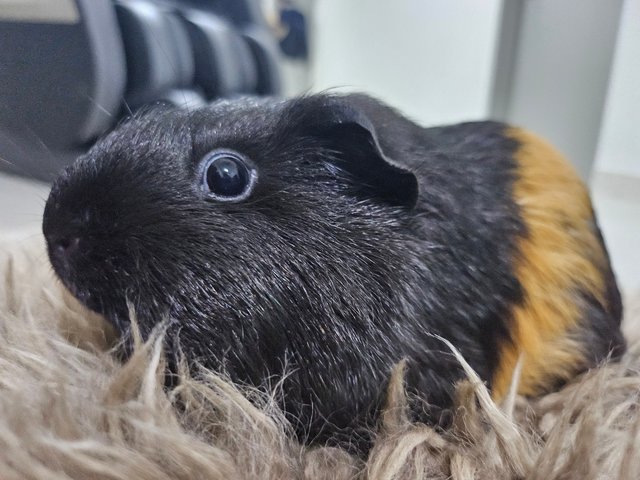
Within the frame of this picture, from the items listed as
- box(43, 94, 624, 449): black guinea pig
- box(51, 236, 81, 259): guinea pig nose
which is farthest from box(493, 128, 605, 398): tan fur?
box(51, 236, 81, 259): guinea pig nose

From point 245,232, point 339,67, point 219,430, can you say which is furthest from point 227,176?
point 339,67

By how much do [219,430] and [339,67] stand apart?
1.28 metres

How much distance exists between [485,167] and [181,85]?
0.49 metres

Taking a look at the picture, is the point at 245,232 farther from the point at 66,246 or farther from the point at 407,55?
the point at 407,55

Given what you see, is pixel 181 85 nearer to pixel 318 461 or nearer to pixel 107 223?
pixel 107 223

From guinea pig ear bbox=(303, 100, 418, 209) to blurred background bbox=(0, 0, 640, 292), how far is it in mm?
145

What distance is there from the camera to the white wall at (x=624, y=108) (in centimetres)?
120

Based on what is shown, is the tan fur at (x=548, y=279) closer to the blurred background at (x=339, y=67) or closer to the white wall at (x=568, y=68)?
the blurred background at (x=339, y=67)

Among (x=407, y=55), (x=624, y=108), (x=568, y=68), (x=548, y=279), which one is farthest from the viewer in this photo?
(x=407, y=55)

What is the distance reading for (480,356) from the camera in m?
0.59

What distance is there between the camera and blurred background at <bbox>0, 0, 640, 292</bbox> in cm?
62

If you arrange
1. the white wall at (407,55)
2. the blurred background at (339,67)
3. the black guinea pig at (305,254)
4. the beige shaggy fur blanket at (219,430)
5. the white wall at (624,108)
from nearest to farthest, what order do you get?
the beige shaggy fur blanket at (219,430) < the black guinea pig at (305,254) < the blurred background at (339,67) < the white wall at (624,108) < the white wall at (407,55)

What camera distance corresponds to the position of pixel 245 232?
531 mm

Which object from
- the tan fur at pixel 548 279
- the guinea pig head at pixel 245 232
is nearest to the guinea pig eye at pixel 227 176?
the guinea pig head at pixel 245 232
